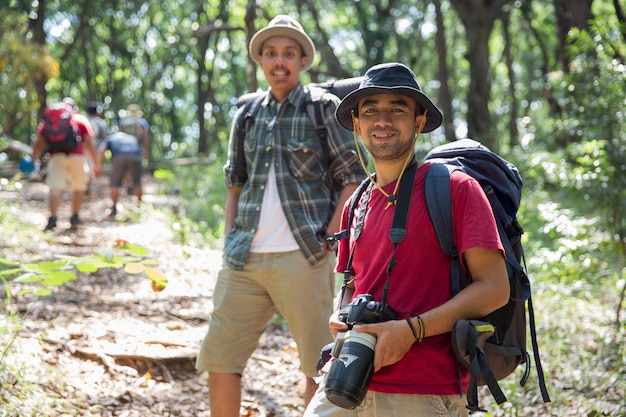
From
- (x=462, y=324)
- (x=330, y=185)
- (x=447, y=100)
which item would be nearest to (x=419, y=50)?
(x=447, y=100)

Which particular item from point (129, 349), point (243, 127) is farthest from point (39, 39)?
point (243, 127)

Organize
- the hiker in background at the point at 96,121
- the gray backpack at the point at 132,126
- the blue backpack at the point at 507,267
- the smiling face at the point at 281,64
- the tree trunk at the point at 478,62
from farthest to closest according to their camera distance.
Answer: the gray backpack at the point at 132,126 < the hiker in background at the point at 96,121 < the tree trunk at the point at 478,62 < the smiling face at the point at 281,64 < the blue backpack at the point at 507,267

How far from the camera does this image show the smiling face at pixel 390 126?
2.30m

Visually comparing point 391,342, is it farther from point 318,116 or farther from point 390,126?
point 318,116

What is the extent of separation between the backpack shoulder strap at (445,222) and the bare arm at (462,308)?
58 mm

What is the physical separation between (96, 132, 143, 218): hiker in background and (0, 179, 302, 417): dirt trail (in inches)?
140

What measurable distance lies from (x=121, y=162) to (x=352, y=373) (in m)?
10.6

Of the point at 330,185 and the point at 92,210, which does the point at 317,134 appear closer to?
the point at 330,185

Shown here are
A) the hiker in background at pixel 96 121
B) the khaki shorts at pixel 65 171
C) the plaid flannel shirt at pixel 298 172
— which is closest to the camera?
the plaid flannel shirt at pixel 298 172

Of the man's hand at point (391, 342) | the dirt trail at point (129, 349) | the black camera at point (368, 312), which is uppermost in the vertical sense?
the black camera at point (368, 312)

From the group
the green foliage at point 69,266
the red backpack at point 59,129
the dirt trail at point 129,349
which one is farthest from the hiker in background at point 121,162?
the green foliage at point 69,266

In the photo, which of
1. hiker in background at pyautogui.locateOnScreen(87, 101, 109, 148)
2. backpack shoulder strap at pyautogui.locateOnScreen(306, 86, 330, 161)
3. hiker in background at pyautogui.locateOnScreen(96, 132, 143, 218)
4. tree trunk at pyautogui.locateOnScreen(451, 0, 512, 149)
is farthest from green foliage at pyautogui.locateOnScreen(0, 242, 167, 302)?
hiker in background at pyautogui.locateOnScreen(87, 101, 109, 148)

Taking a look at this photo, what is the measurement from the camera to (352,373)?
198 centimetres

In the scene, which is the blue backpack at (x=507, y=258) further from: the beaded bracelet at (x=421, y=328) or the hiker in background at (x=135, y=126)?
the hiker in background at (x=135, y=126)
